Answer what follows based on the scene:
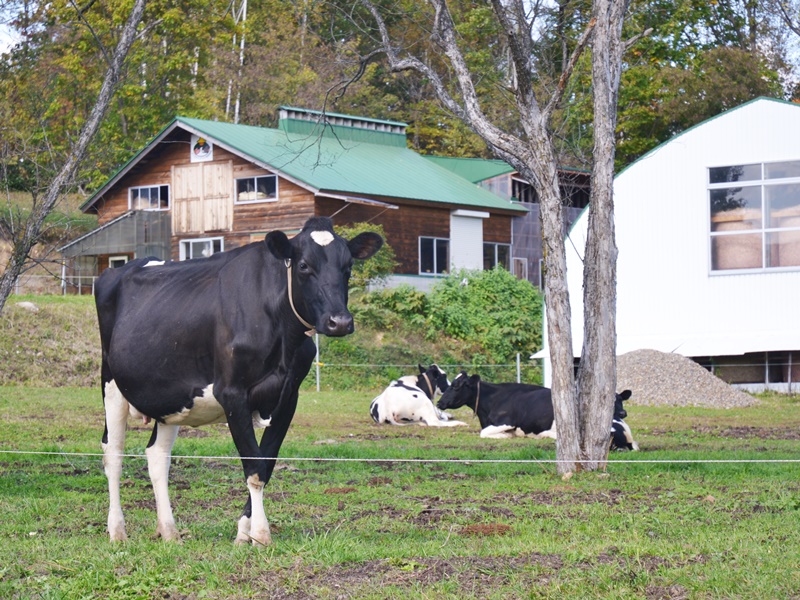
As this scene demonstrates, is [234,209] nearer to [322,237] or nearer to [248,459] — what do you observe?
[322,237]

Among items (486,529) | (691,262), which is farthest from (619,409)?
(691,262)

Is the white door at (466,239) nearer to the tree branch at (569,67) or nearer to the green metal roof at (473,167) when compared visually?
the green metal roof at (473,167)

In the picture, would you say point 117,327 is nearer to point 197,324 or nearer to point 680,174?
point 197,324

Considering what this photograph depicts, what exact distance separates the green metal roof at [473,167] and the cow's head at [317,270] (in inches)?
1706

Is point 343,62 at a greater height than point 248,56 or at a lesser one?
lesser

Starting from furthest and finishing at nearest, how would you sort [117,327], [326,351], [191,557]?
[326,351] < [117,327] < [191,557]

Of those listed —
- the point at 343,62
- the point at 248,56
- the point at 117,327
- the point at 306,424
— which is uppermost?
the point at 248,56

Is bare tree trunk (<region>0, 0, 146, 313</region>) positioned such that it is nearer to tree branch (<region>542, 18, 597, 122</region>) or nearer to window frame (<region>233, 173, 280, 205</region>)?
tree branch (<region>542, 18, 597, 122</region>)

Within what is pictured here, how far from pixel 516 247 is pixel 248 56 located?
60.0ft

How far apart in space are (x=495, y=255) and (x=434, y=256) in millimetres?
4404

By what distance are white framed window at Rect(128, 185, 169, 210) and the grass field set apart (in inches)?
1185

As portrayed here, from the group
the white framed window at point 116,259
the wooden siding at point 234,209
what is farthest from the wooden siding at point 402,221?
the white framed window at point 116,259

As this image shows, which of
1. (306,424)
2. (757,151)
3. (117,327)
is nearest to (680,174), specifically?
(757,151)

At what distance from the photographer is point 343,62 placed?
14.6 meters
